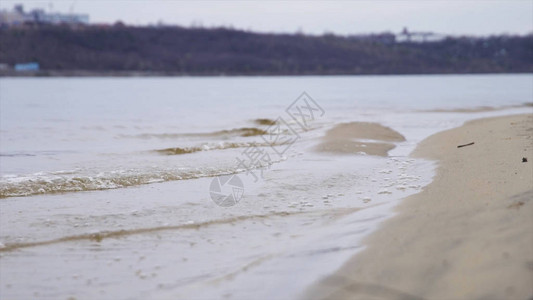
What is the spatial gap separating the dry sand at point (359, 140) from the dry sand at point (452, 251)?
4083mm

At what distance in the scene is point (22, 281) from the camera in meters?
3.34

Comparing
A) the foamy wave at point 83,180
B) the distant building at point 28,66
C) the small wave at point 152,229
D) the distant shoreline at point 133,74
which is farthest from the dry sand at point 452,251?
the distant building at point 28,66

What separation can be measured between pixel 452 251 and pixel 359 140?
7.30 meters

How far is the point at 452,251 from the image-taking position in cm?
303

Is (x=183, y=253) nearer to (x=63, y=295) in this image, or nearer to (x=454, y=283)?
(x=63, y=295)

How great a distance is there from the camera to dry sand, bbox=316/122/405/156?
9.11 m

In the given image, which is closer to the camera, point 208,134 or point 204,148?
point 204,148

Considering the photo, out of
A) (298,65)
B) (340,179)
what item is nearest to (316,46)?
(298,65)

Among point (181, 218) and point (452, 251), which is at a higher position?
point (452, 251)

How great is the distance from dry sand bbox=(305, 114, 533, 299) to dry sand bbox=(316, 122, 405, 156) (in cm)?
408

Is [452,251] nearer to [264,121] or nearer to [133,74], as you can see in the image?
[264,121]

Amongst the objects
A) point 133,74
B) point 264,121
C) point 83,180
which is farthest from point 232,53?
point 83,180

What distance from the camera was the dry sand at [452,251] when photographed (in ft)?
8.55

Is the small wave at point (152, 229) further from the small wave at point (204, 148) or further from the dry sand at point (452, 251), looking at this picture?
the small wave at point (204, 148)
